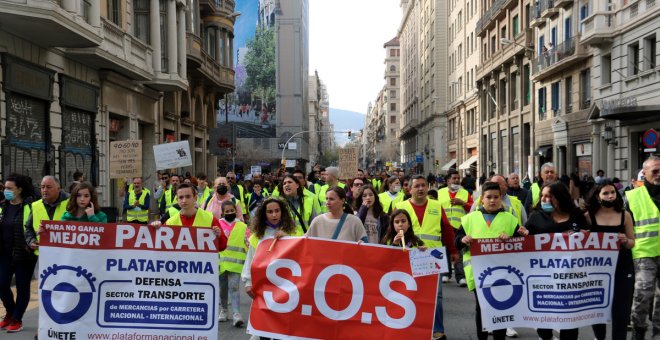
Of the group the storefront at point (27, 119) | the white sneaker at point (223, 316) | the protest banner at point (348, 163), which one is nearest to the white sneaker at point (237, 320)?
the white sneaker at point (223, 316)

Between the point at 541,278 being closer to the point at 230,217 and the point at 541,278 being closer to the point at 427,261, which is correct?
the point at 427,261

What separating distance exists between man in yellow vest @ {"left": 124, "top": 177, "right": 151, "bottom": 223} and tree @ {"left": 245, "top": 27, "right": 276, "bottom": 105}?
57971mm

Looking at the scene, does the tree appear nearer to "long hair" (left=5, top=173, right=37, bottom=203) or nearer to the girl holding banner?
"long hair" (left=5, top=173, right=37, bottom=203)

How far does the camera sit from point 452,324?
359 inches

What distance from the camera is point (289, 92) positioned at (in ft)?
256

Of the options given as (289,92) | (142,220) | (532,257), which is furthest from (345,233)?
(289,92)

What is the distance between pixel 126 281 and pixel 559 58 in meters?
31.8

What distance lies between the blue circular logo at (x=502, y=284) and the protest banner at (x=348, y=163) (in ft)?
49.0

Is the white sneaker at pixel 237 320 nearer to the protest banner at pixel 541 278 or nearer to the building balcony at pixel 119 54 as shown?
the protest banner at pixel 541 278

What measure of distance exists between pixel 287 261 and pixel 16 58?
12.3m

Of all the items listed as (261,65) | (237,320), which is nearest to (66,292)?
(237,320)

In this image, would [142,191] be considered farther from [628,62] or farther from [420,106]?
[420,106]

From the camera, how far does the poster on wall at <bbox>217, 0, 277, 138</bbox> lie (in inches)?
2815

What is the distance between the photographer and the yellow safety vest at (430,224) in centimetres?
→ 883
